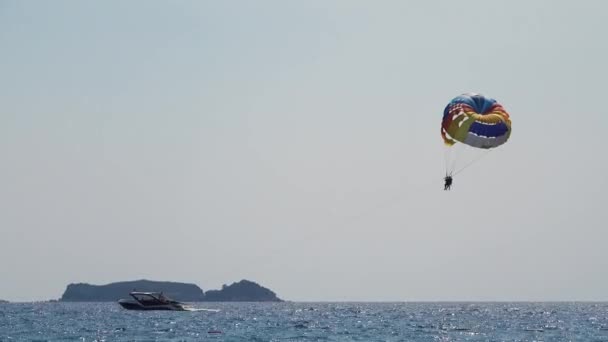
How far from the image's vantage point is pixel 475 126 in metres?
71.1

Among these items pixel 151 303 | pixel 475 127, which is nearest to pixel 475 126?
pixel 475 127

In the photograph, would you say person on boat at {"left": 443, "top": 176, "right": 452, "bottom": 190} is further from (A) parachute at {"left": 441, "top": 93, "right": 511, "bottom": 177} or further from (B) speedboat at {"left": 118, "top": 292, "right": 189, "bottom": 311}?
(B) speedboat at {"left": 118, "top": 292, "right": 189, "bottom": 311}

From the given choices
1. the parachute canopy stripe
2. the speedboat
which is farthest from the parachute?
the speedboat

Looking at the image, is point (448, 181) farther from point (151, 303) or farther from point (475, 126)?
point (151, 303)

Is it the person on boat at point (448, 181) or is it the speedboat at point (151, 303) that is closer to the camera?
the person on boat at point (448, 181)

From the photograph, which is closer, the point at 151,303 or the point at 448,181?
the point at 448,181

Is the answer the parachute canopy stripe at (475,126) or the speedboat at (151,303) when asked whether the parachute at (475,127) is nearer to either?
the parachute canopy stripe at (475,126)

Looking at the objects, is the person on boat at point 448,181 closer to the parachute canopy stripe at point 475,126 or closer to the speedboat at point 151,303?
the parachute canopy stripe at point 475,126

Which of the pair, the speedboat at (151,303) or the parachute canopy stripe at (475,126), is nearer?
the parachute canopy stripe at (475,126)

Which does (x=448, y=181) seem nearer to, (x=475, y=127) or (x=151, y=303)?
(x=475, y=127)

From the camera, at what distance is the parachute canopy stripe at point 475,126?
7119 cm

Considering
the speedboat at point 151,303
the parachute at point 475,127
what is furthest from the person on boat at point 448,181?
the speedboat at point 151,303

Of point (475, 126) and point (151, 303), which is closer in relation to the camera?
point (475, 126)

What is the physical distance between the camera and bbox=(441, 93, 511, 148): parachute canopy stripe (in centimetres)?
7119
